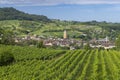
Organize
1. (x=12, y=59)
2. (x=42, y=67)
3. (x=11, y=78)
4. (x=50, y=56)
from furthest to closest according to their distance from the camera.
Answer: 1. (x=50, y=56)
2. (x=12, y=59)
3. (x=42, y=67)
4. (x=11, y=78)

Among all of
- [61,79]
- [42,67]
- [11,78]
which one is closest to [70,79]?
[61,79]

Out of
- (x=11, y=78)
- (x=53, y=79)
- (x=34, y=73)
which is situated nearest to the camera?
(x=53, y=79)

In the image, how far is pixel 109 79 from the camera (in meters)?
44.0

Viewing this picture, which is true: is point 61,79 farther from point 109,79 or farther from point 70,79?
point 109,79

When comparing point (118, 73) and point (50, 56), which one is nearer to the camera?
point (118, 73)

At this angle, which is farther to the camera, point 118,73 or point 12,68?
point 12,68

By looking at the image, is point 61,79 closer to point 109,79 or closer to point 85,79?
point 85,79

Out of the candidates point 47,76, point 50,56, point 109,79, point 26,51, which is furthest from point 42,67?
point 26,51

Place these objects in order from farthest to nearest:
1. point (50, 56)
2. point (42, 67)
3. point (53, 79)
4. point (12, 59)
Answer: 1. point (50, 56)
2. point (12, 59)
3. point (42, 67)
4. point (53, 79)

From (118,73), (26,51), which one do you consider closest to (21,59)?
(26,51)

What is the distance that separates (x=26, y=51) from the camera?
3383 inches

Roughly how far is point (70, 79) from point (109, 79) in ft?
16.4

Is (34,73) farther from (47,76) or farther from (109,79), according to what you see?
(109,79)

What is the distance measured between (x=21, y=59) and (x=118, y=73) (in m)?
31.5
